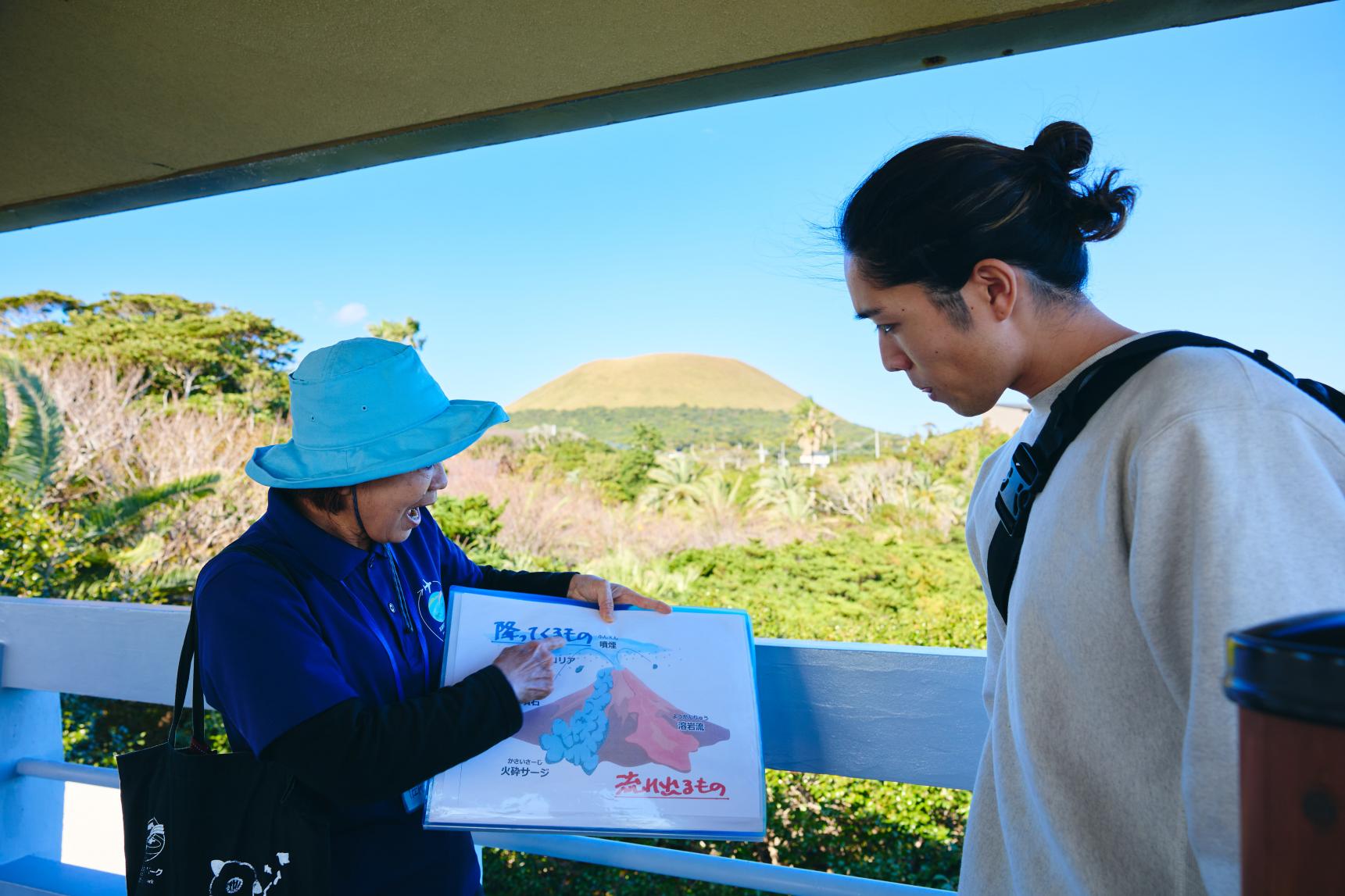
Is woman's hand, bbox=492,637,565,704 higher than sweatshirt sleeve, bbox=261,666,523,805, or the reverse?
woman's hand, bbox=492,637,565,704

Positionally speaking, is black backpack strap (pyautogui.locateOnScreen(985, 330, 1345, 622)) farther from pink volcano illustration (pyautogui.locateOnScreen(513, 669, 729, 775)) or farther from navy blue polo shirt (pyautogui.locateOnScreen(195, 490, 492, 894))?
navy blue polo shirt (pyautogui.locateOnScreen(195, 490, 492, 894))

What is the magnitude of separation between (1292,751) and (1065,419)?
0.74 m

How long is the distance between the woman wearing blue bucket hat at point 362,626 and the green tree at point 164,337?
21.5 m

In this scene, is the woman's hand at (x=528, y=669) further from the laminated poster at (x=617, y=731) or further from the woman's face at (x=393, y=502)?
the woman's face at (x=393, y=502)

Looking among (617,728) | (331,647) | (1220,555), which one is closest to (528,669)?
(617,728)

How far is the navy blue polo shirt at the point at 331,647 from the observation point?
1.39 meters

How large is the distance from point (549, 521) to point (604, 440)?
24.9 ft

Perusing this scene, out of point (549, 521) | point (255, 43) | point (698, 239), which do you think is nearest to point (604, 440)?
point (549, 521)

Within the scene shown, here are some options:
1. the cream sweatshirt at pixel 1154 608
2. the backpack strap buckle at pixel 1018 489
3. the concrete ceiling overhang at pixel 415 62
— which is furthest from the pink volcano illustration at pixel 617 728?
the concrete ceiling overhang at pixel 415 62

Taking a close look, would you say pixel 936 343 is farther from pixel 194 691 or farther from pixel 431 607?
pixel 194 691

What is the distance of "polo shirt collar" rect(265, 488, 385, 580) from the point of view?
5.19 feet

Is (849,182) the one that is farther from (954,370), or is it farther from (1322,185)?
(1322,185)

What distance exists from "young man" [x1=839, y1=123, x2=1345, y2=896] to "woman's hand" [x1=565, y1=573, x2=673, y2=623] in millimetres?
678

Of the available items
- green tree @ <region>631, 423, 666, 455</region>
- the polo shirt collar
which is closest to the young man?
the polo shirt collar
